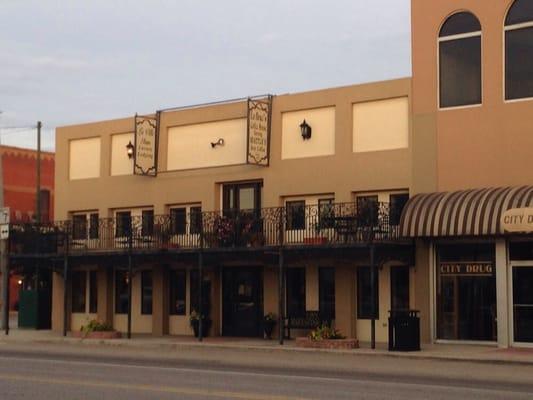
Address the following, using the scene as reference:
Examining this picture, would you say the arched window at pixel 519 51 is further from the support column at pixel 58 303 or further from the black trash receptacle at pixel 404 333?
the support column at pixel 58 303

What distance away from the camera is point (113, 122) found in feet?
118

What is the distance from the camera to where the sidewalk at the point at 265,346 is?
23500mm

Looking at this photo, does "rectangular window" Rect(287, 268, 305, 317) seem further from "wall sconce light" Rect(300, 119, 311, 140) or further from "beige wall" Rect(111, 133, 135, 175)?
"beige wall" Rect(111, 133, 135, 175)

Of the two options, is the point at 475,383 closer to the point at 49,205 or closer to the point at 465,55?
the point at 465,55

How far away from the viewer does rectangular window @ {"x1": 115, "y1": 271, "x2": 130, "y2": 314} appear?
35.4 metres

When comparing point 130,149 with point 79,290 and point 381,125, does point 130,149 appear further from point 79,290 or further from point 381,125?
point 381,125

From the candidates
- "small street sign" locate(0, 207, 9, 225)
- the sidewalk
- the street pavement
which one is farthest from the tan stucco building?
the street pavement

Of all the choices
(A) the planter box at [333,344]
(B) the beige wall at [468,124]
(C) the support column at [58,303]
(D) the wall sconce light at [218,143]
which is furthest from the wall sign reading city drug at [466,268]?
(C) the support column at [58,303]

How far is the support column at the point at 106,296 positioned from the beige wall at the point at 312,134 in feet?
28.1

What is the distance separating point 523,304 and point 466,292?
170cm

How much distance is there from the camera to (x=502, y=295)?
26.0m

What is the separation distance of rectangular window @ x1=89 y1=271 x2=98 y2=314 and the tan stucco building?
9 centimetres

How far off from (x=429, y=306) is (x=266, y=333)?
19.1ft

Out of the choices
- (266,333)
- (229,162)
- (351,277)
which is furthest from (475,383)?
(229,162)
